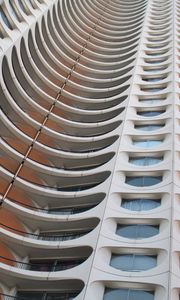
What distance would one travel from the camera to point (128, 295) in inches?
930

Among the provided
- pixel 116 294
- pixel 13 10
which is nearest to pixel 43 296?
pixel 116 294

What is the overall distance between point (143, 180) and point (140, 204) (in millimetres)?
2203

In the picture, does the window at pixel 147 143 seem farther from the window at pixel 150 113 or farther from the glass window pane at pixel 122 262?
the glass window pane at pixel 122 262

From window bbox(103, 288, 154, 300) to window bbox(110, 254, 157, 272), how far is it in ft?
4.51

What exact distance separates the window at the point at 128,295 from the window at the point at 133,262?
137 cm

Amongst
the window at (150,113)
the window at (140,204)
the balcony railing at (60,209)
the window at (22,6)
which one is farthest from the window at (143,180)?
the window at (22,6)

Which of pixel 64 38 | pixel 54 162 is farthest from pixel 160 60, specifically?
pixel 54 162

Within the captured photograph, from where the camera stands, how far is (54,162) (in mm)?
35000

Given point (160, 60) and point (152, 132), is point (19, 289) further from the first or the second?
point (160, 60)

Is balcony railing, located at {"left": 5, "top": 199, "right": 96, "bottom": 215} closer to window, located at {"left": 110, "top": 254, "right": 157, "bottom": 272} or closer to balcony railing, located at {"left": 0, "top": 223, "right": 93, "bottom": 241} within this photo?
balcony railing, located at {"left": 0, "top": 223, "right": 93, "bottom": 241}

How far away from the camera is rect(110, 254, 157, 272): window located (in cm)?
2505

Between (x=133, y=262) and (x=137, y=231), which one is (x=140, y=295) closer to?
(x=133, y=262)

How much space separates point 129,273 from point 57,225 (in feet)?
22.6

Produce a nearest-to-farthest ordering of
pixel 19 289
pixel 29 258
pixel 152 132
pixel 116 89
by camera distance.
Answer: pixel 19 289 → pixel 29 258 → pixel 152 132 → pixel 116 89
